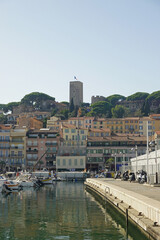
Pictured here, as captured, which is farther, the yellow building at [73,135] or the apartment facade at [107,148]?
the yellow building at [73,135]

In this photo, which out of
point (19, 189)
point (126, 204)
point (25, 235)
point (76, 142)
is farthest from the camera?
point (76, 142)

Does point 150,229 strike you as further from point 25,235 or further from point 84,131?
point 84,131

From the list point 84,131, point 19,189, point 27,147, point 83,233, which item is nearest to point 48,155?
point 27,147

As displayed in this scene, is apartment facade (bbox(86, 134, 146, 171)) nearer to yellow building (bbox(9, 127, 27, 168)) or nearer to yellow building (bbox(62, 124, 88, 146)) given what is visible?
yellow building (bbox(62, 124, 88, 146))

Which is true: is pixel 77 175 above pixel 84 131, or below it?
below

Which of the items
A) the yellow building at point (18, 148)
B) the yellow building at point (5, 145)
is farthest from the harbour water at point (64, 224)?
the yellow building at point (5, 145)

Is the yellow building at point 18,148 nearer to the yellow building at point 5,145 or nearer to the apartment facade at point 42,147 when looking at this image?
the yellow building at point 5,145

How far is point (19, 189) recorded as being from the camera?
7006cm

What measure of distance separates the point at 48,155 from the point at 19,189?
58319 mm

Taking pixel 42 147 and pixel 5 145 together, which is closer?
pixel 42 147

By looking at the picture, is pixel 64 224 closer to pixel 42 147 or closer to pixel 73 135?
pixel 42 147

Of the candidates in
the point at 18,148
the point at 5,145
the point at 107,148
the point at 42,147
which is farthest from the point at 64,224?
the point at 5,145

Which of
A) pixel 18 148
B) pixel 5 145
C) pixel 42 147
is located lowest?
Result: pixel 18 148

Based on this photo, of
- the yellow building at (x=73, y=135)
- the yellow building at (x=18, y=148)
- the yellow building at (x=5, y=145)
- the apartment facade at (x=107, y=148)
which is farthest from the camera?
the yellow building at (x=73, y=135)
